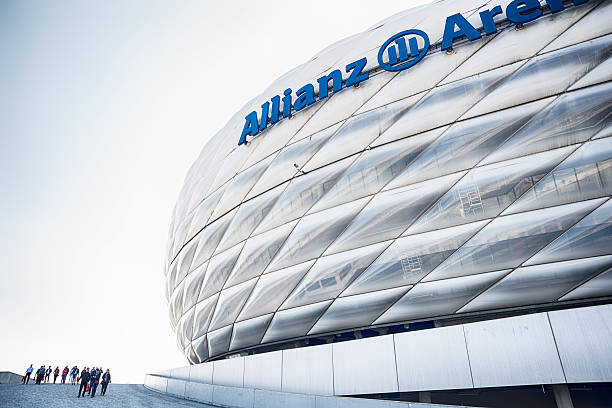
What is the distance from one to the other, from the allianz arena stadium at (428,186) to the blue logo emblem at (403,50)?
0.22ft

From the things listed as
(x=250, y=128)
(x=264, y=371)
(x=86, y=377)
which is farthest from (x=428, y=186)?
(x=86, y=377)

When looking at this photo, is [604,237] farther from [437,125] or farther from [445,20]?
[445,20]

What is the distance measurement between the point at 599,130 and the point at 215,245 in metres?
14.0

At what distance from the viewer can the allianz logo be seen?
1264 centimetres

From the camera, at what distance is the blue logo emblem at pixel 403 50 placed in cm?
1386

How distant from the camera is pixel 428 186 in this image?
1202 cm

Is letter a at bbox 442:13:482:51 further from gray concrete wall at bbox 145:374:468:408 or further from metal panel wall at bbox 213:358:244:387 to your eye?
metal panel wall at bbox 213:358:244:387

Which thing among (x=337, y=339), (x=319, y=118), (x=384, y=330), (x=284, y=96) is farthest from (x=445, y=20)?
(x=337, y=339)

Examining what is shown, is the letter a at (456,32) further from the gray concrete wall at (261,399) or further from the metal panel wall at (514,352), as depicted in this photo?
the gray concrete wall at (261,399)

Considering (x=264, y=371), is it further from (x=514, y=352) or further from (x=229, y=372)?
(x=514, y=352)

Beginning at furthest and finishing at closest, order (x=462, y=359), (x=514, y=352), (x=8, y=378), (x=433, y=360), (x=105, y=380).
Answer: (x=8, y=378) < (x=105, y=380) < (x=433, y=360) < (x=462, y=359) < (x=514, y=352)

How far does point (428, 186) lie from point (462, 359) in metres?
4.95

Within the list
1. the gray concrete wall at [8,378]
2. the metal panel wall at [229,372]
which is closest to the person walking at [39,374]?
the gray concrete wall at [8,378]

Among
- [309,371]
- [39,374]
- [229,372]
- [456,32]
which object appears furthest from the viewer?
[39,374]
